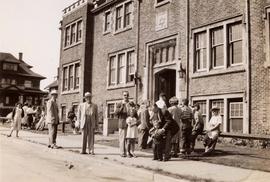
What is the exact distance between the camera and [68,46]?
30.5 metres

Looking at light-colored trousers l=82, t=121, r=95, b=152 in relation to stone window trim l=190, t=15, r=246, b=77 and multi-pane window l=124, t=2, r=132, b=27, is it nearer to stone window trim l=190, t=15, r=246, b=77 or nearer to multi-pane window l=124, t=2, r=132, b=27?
stone window trim l=190, t=15, r=246, b=77

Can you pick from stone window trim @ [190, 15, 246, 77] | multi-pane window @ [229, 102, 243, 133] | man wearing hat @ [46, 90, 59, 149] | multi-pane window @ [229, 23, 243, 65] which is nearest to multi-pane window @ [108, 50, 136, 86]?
stone window trim @ [190, 15, 246, 77]

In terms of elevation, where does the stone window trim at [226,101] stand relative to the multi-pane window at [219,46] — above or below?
below

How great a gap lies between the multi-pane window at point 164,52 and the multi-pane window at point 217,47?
2.60 metres

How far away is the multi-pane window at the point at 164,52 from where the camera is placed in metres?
20.2

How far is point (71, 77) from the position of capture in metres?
30.3

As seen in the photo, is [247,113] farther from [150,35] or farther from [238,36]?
[150,35]

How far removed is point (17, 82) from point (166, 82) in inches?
1912

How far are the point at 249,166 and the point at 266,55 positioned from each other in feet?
22.3

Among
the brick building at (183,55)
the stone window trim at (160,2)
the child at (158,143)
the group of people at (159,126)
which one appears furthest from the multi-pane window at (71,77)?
the child at (158,143)

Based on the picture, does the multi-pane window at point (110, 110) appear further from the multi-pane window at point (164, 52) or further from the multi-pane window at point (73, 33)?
the multi-pane window at point (73, 33)

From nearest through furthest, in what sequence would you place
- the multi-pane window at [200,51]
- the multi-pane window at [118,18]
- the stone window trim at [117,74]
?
1. the multi-pane window at [200,51]
2. the stone window trim at [117,74]
3. the multi-pane window at [118,18]

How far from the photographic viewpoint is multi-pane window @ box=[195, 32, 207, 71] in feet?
59.7

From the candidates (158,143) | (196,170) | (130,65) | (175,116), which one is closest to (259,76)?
(175,116)
